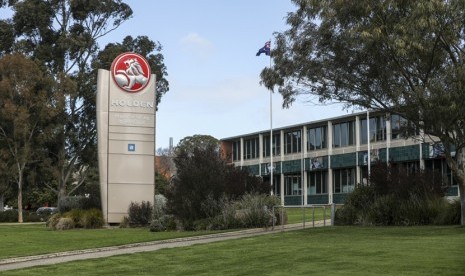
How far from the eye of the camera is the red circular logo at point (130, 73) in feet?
116

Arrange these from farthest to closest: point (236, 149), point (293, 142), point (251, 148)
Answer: point (236, 149)
point (251, 148)
point (293, 142)

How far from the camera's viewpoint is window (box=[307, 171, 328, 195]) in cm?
6912

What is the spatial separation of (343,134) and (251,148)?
1673cm

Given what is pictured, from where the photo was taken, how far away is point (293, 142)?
7362cm

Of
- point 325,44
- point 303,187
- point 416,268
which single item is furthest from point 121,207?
point 303,187

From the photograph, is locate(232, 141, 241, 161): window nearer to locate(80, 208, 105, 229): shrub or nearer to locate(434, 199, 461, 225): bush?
locate(80, 208, 105, 229): shrub

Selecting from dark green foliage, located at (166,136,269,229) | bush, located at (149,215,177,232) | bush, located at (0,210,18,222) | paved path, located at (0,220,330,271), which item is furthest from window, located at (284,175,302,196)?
paved path, located at (0,220,330,271)

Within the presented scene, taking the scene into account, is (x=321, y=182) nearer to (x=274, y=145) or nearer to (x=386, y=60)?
(x=274, y=145)

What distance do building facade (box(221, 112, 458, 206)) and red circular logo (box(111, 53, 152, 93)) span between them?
2704 centimetres

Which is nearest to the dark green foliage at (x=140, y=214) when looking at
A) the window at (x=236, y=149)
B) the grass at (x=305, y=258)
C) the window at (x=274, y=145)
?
the grass at (x=305, y=258)

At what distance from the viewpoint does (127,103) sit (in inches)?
1403

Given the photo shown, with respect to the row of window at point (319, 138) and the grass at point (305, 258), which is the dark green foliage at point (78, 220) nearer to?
the grass at point (305, 258)

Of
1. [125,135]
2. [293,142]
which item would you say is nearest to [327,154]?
[293,142]

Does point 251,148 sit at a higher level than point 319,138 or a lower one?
lower
